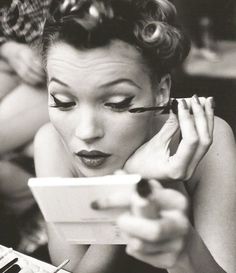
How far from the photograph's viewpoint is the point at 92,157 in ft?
3.81

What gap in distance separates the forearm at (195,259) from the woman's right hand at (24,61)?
1.85 feet

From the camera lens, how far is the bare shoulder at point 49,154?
1.24 m

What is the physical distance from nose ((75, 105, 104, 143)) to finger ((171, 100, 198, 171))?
0.62ft

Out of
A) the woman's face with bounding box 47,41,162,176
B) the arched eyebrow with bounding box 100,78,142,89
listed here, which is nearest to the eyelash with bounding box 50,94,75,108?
the woman's face with bounding box 47,41,162,176

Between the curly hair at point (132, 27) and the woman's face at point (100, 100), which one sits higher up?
the curly hair at point (132, 27)

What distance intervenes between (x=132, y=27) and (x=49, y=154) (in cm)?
43

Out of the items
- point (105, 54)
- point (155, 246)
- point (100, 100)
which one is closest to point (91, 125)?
point (100, 100)

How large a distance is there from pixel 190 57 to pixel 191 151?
0.74 feet

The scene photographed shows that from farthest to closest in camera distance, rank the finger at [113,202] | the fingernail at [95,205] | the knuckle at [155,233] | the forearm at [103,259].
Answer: the forearm at [103,259]
the fingernail at [95,205]
the finger at [113,202]
the knuckle at [155,233]

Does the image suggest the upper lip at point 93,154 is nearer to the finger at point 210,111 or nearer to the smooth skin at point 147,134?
the smooth skin at point 147,134

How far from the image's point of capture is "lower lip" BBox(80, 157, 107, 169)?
1160 millimetres

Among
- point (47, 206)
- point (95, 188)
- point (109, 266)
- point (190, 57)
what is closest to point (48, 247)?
point (109, 266)

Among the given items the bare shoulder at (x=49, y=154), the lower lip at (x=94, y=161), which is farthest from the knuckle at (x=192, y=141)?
the bare shoulder at (x=49, y=154)

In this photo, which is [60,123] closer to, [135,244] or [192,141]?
[192,141]
